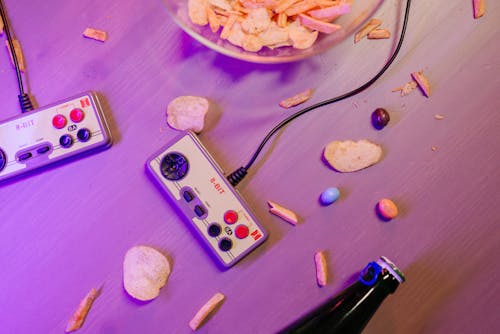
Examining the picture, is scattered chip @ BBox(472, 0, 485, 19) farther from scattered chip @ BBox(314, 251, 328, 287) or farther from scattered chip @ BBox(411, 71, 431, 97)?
scattered chip @ BBox(314, 251, 328, 287)

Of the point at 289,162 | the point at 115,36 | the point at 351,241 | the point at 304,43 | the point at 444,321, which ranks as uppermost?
the point at 115,36

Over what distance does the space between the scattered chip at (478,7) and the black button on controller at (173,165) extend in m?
0.45

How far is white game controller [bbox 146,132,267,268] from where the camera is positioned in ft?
1.87

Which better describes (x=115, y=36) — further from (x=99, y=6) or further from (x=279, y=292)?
(x=279, y=292)

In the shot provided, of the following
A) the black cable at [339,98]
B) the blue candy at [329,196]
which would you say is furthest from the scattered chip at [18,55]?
the blue candy at [329,196]

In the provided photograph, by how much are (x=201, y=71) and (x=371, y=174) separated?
28cm

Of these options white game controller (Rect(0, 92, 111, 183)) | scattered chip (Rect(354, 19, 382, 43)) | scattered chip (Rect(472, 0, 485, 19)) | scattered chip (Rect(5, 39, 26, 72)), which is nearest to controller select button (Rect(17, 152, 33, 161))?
white game controller (Rect(0, 92, 111, 183))

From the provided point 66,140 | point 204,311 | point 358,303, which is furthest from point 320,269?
point 66,140

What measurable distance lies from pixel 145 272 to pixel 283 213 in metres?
0.20

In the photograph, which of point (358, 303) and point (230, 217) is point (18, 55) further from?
point (358, 303)

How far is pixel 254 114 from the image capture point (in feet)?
1.98

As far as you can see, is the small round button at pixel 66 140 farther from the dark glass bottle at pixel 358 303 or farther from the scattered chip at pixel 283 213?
the dark glass bottle at pixel 358 303

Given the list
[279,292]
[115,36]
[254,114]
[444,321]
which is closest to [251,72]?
[254,114]

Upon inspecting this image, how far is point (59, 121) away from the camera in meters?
0.57
